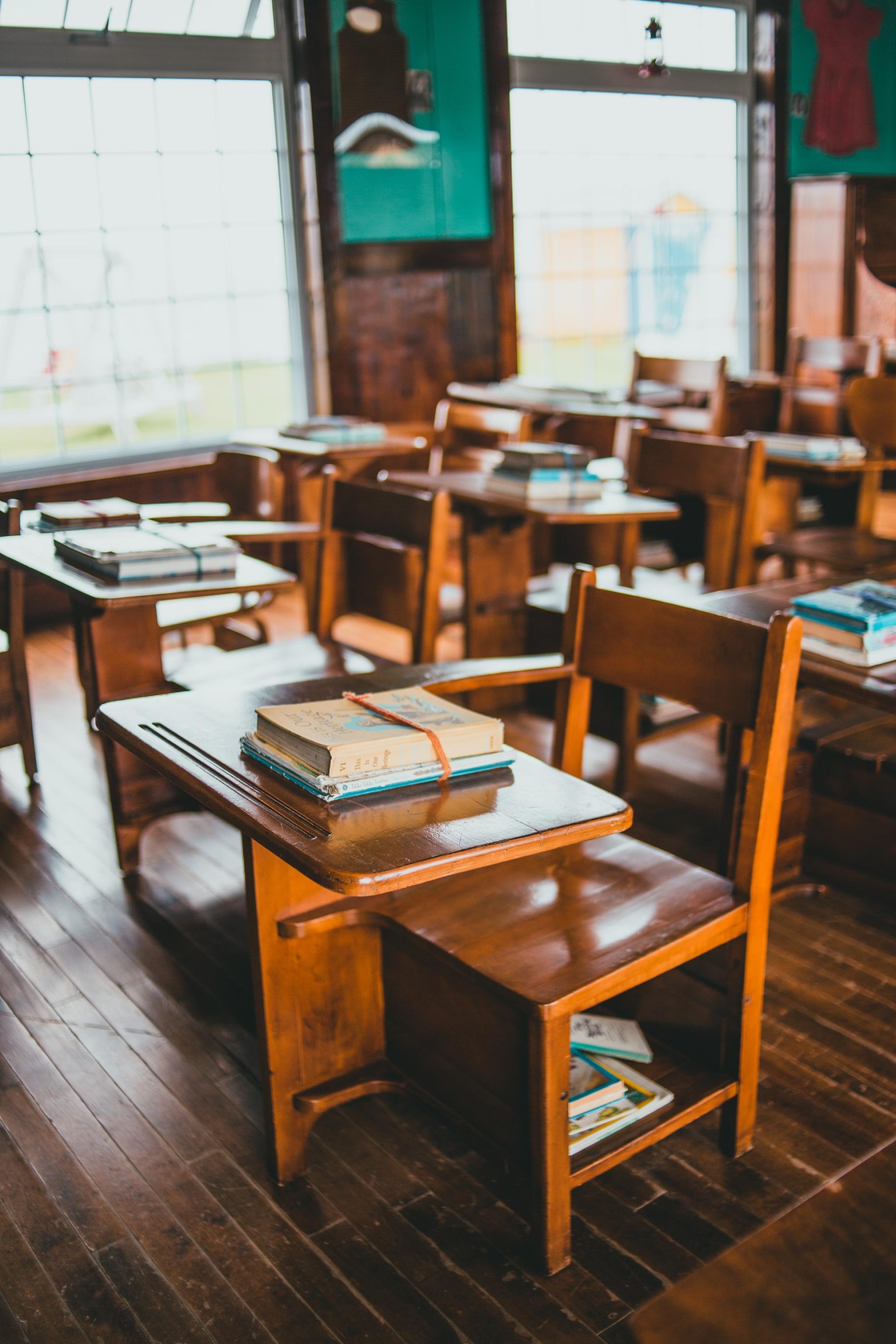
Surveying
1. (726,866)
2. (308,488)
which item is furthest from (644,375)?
(726,866)

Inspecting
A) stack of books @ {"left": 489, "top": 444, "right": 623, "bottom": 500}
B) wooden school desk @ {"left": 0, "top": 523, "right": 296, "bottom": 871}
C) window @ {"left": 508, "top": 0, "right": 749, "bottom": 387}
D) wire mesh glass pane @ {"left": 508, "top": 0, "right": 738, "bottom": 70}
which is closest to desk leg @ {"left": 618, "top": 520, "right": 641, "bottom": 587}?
stack of books @ {"left": 489, "top": 444, "right": 623, "bottom": 500}

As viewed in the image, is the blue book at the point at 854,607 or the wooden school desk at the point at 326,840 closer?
the wooden school desk at the point at 326,840

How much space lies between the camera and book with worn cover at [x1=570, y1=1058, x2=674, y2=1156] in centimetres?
177

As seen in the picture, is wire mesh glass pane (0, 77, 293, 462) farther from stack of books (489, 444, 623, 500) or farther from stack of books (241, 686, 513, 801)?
stack of books (241, 686, 513, 801)

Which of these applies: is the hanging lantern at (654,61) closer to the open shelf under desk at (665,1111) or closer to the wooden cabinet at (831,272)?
the wooden cabinet at (831,272)

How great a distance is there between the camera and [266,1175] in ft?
6.37

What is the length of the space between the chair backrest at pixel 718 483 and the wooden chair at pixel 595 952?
5.02 feet

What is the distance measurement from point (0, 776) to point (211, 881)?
1.05m

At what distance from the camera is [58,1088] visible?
217cm

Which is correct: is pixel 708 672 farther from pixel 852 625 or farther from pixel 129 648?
pixel 129 648

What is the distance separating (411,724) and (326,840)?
240 millimetres

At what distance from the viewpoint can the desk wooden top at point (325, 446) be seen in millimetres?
4652

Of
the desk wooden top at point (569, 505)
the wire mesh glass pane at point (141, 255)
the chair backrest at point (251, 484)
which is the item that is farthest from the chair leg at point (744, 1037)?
the wire mesh glass pane at point (141, 255)

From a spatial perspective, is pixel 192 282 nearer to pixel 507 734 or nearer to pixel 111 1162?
pixel 507 734
